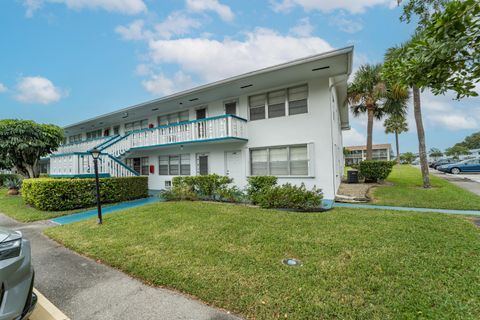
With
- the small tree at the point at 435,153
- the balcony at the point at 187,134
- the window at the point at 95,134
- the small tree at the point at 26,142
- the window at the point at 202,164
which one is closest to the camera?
the balcony at the point at 187,134

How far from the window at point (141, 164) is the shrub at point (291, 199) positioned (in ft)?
33.4

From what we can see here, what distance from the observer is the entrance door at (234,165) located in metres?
11.5

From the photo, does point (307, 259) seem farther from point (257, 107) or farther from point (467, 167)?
point (467, 167)

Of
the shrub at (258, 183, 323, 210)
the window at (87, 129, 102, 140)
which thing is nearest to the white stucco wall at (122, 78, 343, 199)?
the shrub at (258, 183, 323, 210)

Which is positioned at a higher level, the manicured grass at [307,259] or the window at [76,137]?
the window at [76,137]

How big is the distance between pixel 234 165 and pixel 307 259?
8.04 meters

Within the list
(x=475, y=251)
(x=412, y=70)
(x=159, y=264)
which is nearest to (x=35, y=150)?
(x=159, y=264)

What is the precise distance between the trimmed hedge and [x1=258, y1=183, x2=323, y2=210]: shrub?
7.27 metres

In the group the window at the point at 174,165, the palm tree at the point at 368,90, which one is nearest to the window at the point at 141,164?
the window at the point at 174,165

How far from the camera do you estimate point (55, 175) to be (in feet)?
40.8

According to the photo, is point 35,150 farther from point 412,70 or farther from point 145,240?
point 412,70

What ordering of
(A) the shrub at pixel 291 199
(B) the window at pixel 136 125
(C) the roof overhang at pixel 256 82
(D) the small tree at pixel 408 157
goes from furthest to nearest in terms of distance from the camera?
(D) the small tree at pixel 408 157 → (B) the window at pixel 136 125 → (C) the roof overhang at pixel 256 82 → (A) the shrub at pixel 291 199

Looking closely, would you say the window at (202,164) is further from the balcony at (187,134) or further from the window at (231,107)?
the window at (231,107)

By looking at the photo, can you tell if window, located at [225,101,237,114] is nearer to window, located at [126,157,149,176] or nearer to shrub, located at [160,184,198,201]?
shrub, located at [160,184,198,201]
